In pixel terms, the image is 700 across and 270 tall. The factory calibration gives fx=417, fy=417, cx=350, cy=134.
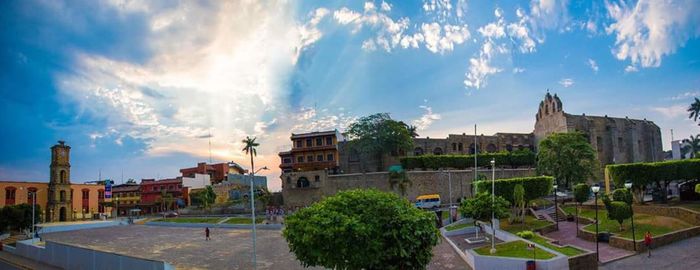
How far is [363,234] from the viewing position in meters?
14.3

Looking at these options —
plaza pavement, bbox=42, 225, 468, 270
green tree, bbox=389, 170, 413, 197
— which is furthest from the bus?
plaza pavement, bbox=42, 225, 468, 270

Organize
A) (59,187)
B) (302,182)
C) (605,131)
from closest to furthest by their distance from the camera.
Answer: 1. (302,182)
2. (59,187)
3. (605,131)

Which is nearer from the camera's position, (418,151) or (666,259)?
(666,259)

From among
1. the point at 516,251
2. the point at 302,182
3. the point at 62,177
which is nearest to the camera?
the point at 516,251

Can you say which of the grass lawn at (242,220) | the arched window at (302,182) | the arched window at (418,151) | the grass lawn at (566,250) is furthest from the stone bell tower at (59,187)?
the grass lawn at (566,250)

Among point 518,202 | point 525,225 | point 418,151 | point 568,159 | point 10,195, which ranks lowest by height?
point 525,225

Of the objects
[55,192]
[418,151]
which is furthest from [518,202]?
[55,192]

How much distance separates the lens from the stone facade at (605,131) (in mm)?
69625

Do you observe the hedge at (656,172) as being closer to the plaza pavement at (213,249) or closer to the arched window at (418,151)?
the plaza pavement at (213,249)

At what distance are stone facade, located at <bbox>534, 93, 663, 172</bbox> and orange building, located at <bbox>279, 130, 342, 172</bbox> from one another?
37.4 m

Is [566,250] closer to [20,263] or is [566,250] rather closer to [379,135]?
[20,263]

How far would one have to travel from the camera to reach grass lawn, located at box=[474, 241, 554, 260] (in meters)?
20.3

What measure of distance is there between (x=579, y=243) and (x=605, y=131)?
5514 cm

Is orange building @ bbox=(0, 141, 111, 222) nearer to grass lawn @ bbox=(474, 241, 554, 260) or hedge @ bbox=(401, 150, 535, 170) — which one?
hedge @ bbox=(401, 150, 535, 170)
